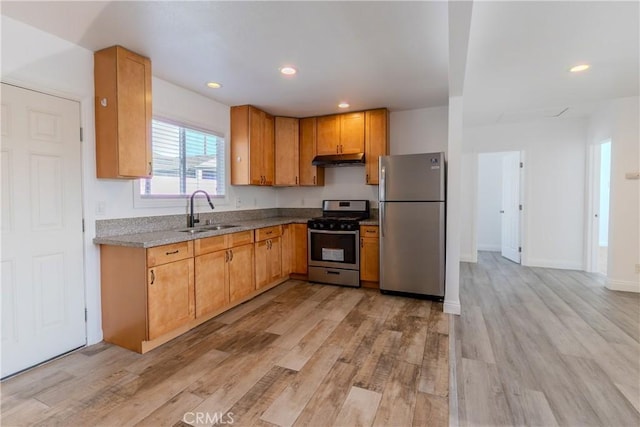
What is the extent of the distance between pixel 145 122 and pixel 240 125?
5.07 feet

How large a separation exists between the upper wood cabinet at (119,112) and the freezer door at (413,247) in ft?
8.77

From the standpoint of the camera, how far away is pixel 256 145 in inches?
165

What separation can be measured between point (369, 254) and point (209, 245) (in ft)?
6.68

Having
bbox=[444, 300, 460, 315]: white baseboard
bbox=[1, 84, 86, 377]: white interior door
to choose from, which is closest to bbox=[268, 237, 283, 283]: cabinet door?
bbox=[1, 84, 86, 377]: white interior door

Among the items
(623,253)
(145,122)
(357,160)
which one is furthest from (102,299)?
(623,253)

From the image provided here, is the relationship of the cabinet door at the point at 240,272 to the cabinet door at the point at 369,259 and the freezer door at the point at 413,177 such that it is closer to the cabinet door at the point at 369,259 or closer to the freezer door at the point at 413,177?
the cabinet door at the point at 369,259

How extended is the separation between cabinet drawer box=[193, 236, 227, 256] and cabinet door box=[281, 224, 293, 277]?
47.9 inches

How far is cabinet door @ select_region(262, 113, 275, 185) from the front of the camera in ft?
14.4

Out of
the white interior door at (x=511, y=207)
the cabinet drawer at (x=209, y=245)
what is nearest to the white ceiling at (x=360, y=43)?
the cabinet drawer at (x=209, y=245)

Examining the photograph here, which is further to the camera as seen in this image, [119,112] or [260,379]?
[119,112]

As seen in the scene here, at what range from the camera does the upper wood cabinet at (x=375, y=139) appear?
13.9ft

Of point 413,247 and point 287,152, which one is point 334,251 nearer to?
point 413,247

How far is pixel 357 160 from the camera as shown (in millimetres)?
4227

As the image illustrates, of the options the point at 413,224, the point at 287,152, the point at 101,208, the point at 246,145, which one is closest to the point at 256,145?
the point at 246,145
